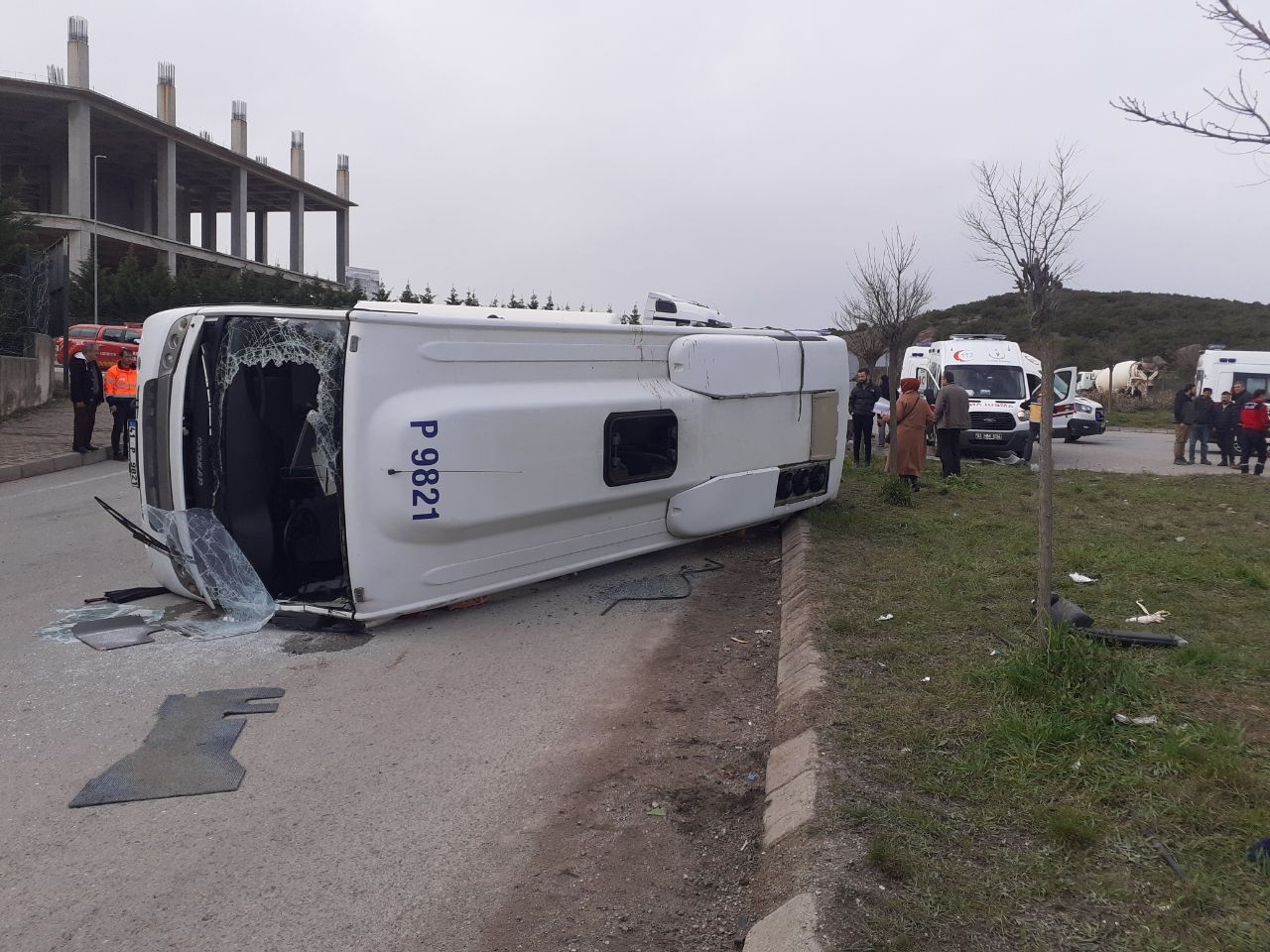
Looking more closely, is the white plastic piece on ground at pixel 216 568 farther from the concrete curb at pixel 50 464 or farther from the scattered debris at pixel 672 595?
the concrete curb at pixel 50 464

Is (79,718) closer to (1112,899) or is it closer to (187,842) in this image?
(187,842)

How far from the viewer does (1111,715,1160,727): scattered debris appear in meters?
4.41

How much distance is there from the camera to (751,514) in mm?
9148

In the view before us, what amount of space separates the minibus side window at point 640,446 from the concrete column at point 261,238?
177 ft

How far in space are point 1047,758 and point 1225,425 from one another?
731 inches


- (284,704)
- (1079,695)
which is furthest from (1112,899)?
(284,704)

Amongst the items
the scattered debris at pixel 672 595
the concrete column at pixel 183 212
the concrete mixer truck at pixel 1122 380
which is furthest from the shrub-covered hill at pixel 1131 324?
the scattered debris at pixel 672 595

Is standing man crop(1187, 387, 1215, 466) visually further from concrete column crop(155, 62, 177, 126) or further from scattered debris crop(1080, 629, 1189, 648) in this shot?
concrete column crop(155, 62, 177, 126)

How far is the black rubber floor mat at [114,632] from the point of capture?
20.3 ft

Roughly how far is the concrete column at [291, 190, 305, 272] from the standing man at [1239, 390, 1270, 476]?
158 feet

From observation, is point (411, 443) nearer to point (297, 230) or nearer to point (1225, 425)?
point (1225, 425)

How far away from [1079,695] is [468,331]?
4.28 meters

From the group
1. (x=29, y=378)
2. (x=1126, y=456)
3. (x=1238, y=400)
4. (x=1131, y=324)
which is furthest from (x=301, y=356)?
(x=1131, y=324)

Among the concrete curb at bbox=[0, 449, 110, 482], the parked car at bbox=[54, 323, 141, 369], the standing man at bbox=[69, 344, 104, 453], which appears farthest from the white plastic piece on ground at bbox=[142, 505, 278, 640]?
the parked car at bbox=[54, 323, 141, 369]
